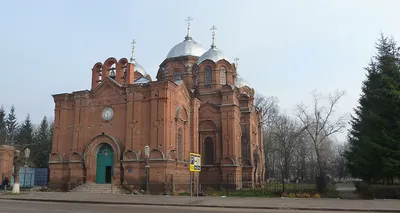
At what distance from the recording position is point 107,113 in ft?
105

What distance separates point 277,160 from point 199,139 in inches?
1403

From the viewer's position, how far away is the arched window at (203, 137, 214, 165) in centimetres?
3700

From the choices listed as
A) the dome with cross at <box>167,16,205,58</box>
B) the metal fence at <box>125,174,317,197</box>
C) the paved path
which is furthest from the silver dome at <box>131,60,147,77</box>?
the paved path

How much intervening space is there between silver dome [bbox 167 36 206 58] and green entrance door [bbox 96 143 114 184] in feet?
50.8

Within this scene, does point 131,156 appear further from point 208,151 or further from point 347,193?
point 347,193

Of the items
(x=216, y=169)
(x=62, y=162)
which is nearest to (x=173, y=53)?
(x=216, y=169)

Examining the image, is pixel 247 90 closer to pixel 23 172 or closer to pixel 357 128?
pixel 357 128

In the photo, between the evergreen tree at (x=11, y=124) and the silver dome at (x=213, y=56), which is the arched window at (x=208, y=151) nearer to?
the silver dome at (x=213, y=56)

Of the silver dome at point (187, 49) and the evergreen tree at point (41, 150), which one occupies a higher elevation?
the silver dome at point (187, 49)

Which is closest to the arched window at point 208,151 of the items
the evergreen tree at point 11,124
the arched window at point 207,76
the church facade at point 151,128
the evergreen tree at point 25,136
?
the church facade at point 151,128

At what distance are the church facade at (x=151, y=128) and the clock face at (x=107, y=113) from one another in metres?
0.09

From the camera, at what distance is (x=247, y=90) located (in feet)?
157

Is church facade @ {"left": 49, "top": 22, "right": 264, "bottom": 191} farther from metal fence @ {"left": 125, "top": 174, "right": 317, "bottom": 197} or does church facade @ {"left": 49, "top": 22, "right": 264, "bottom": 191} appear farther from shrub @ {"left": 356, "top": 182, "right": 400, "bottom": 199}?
shrub @ {"left": 356, "top": 182, "right": 400, "bottom": 199}

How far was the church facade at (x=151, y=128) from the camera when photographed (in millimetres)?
29547
